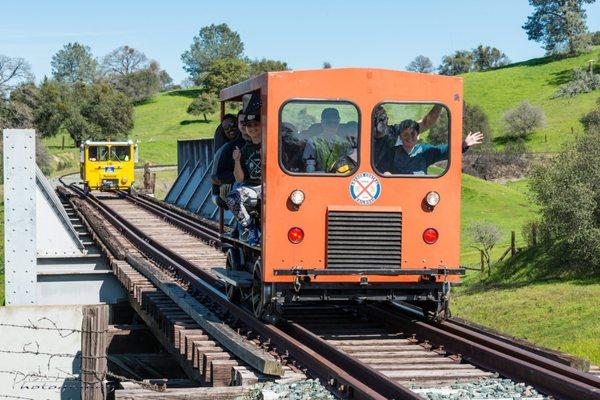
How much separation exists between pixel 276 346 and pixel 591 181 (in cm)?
2701

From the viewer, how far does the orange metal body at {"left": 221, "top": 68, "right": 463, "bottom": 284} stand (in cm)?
1018

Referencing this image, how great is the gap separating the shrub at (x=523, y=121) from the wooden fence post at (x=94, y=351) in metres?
74.7

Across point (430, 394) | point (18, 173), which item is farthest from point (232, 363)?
point (18, 173)

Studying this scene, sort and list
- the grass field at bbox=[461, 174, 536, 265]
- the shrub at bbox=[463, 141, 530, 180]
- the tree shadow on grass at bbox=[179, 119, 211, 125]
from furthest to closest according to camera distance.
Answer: the tree shadow on grass at bbox=[179, 119, 211, 125], the shrub at bbox=[463, 141, 530, 180], the grass field at bbox=[461, 174, 536, 265]

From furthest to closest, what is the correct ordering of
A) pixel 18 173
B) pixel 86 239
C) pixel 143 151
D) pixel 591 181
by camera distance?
pixel 143 151
pixel 591 181
pixel 86 239
pixel 18 173

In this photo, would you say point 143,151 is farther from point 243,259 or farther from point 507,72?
point 243,259

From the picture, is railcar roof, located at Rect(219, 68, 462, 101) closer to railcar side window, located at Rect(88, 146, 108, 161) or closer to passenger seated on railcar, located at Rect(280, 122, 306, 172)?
passenger seated on railcar, located at Rect(280, 122, 306, 172)

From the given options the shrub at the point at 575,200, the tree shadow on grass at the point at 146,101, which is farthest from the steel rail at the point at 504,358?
the tree shadow on grass at the point at 146,101

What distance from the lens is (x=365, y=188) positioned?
10.3 metres

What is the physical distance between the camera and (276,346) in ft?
32.5

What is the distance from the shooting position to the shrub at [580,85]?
93.2 m

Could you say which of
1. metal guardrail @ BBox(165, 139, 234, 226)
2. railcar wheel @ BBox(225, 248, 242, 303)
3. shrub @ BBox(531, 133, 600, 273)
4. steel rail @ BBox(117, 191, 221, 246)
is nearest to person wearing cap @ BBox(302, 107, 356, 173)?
railcar wheel @ BBox(225, 248, 242, 303)

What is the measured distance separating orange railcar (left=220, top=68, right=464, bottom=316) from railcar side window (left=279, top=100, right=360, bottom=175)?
0.04m

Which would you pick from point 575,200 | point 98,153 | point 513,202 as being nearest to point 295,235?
point 575,200
